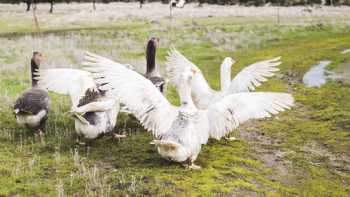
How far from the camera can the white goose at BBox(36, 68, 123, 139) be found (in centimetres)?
813

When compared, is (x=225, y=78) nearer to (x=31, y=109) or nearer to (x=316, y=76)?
(x=31, y=109)

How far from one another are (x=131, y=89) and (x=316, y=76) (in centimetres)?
1213

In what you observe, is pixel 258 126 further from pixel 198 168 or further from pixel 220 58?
pixel 220 58

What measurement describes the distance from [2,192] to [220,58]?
697 inches

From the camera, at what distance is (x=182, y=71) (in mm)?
10297

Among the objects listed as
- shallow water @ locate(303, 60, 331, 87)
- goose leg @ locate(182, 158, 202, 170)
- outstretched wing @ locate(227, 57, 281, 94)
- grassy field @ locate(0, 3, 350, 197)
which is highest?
outstretched wing @ locate(227, 57, 281, 94)

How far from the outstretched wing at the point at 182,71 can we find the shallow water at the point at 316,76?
7.24 metres

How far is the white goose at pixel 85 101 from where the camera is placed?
8.13 metres

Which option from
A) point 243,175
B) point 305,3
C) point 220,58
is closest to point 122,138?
point 243,175

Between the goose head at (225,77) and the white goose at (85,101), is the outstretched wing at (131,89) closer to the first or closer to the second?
the white goose at (85,101)

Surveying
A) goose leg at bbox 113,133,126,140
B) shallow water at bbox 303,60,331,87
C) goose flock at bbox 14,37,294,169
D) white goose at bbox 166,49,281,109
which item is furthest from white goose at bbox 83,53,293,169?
shallow water at bbox 303,60,331,87

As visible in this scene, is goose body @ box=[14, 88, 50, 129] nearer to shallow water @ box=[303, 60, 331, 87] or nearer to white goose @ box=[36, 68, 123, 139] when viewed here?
white goose @ box=[36, 68, 123, 139]

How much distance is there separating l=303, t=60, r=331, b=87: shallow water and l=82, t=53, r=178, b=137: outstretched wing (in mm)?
10022

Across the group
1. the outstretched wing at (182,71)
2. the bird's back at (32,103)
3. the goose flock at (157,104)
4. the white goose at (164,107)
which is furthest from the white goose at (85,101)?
the outstretched wing at (182,71)
